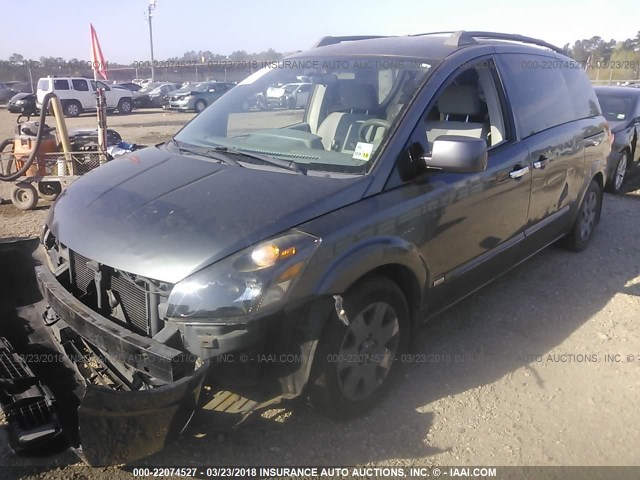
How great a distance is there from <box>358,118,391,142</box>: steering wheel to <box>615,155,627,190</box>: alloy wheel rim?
6.31 meters

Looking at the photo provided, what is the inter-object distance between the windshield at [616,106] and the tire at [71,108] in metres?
24.5

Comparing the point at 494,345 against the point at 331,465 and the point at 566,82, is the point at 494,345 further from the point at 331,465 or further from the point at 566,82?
the point at 566,82

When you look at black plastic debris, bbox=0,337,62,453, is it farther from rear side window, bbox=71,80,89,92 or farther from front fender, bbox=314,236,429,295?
rear side window, bbox=71,80,89,92

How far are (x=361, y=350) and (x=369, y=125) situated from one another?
1.30 m

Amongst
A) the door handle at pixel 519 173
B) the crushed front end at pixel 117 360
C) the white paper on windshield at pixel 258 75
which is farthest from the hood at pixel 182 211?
the door handle at pixel 519 173

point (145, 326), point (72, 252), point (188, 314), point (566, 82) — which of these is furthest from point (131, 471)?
point (566, 82)

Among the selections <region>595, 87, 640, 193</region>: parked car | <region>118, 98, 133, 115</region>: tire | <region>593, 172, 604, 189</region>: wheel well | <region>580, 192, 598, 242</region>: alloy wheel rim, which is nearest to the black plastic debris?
<region>580, 192, 598, 242</region>: alloy wheel rim

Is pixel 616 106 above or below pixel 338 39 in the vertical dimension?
below

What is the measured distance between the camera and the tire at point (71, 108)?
26.4 meters

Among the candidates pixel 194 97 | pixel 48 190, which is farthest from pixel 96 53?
pixel 194 97

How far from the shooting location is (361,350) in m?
2.87

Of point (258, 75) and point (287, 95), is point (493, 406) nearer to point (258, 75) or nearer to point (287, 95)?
point (287, 95)

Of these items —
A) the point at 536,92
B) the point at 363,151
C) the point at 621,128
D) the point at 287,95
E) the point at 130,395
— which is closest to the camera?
the point at 130,395

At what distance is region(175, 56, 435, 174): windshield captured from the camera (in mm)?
3129
